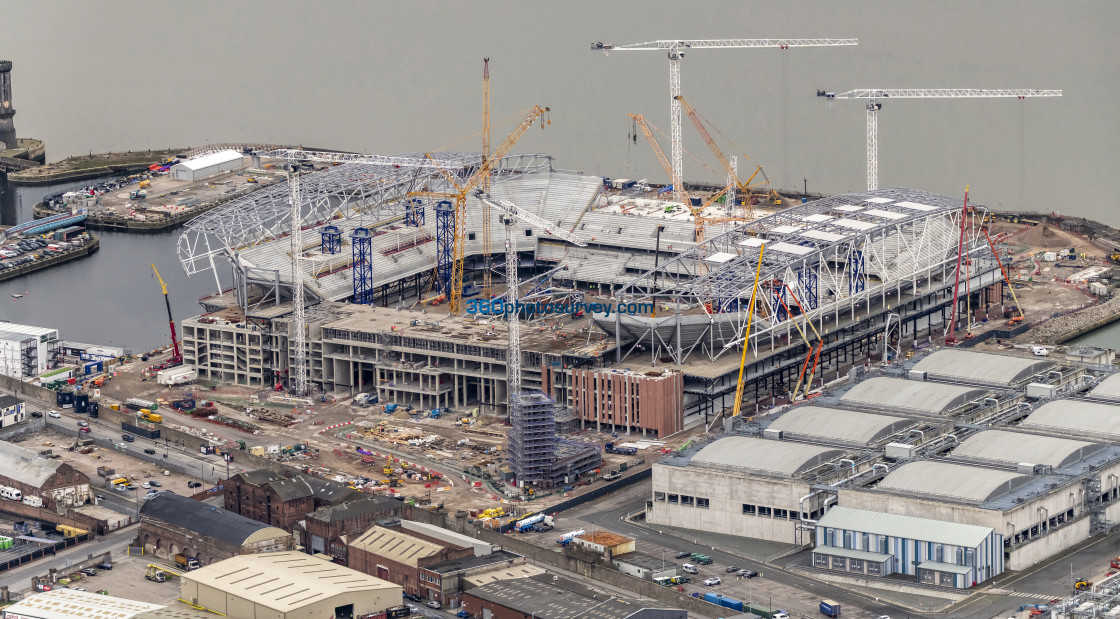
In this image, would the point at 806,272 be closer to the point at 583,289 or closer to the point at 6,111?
the point at 583,289

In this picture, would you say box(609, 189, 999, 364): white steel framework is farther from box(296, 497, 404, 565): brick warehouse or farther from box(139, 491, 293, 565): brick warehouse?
box(139, 491, 293, 565): brick warehouse

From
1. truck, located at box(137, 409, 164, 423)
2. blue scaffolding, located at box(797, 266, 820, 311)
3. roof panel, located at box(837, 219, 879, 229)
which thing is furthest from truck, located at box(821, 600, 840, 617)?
roof panel, located at box(837, 219, 879, 229)

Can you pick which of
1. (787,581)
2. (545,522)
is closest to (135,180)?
(545,522)

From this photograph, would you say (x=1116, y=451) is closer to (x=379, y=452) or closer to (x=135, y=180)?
(x=379, y=452)

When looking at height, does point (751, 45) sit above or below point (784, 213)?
above

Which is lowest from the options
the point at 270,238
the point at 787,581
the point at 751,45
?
the point at 787,581

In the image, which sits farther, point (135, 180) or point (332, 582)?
point (135, 180)

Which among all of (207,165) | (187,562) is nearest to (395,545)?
(187,562)
